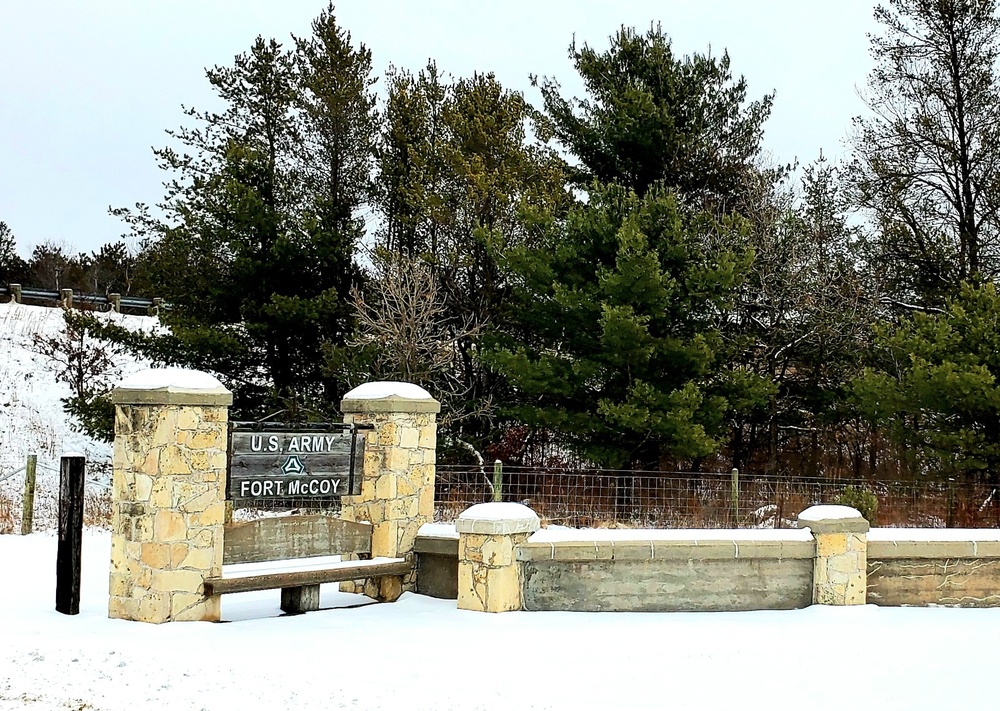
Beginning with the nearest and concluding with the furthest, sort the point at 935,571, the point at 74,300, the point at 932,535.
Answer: the point at 935,571 → the point at 932,535 → the point at 74,300

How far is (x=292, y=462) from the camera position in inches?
322

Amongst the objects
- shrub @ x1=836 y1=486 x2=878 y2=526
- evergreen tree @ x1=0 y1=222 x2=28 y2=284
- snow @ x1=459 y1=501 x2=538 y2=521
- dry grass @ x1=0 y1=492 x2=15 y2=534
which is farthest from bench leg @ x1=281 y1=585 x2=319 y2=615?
evergreen tree @ x1=0 y1=222 x2=28 y2=284

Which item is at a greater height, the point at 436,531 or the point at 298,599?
the point at 436,531

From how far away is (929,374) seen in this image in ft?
48.3

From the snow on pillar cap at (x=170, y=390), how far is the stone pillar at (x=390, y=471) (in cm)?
167

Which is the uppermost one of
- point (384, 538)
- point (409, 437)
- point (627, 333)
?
point (627, 333)

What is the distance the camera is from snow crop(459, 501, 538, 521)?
27.1ft

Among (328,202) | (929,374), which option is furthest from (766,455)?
(328,202)

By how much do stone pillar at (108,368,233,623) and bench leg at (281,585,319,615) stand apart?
83cm

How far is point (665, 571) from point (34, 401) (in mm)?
24437

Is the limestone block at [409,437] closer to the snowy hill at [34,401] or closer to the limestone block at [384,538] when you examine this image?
the limestone block at [384,538]

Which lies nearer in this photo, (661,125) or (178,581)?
(178,581)

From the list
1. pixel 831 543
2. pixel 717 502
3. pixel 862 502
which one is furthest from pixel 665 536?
pixel 717 502

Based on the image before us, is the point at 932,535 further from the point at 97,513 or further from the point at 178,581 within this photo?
the point at 97,513
